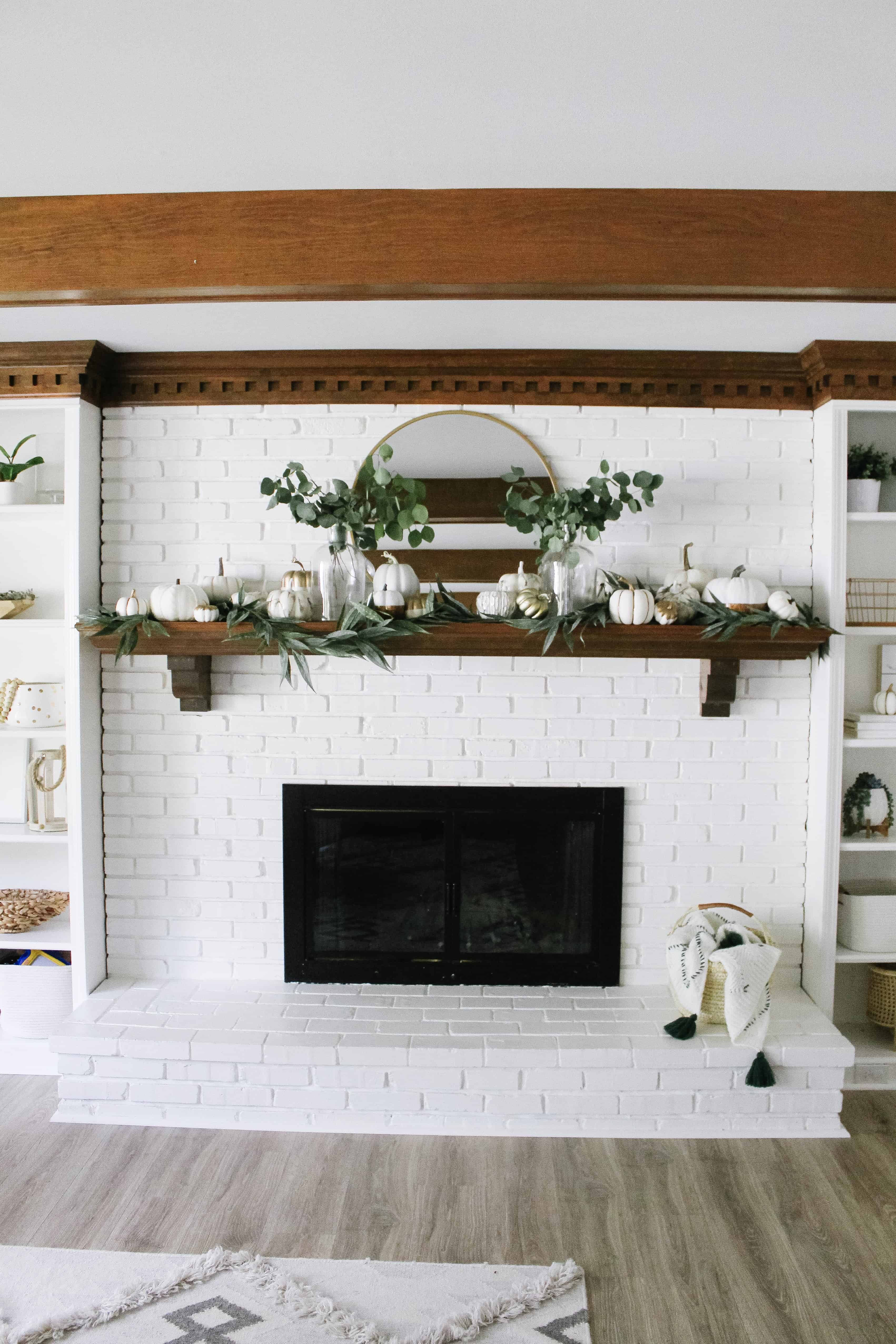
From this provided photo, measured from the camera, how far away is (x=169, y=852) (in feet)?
9.65

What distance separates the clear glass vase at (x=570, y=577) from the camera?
2.56 metres

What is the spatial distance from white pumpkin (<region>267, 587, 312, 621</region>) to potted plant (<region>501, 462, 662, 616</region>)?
0.67 m

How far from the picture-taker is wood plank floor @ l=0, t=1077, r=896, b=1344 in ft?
6.33

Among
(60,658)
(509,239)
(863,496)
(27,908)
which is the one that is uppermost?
(509,239)

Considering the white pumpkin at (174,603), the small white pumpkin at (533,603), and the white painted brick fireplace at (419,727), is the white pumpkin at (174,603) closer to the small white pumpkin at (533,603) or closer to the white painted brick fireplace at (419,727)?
the white painted brick fireplace at (419,727)

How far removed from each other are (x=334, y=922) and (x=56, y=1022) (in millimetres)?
963

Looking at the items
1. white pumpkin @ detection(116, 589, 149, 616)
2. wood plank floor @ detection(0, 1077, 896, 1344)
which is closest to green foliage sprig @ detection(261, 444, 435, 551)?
white pumpkin @ detection(116, 589, 149, 616)

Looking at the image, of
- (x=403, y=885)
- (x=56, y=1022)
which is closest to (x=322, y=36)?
(x=403, y=885)

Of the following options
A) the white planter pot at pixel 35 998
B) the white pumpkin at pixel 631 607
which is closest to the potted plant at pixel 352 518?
the white pumpkin at pixel 631 607

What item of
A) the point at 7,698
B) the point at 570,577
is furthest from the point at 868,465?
the point at 7,698

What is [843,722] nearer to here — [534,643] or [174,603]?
[534,643]

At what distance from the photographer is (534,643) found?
2572 millimetres

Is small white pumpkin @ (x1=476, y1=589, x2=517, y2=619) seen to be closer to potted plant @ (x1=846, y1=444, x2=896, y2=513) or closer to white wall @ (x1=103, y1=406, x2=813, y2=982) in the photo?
white wall @ (x1=103, y1=406, x2=813, y2=982)

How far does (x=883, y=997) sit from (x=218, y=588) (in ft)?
8.35
